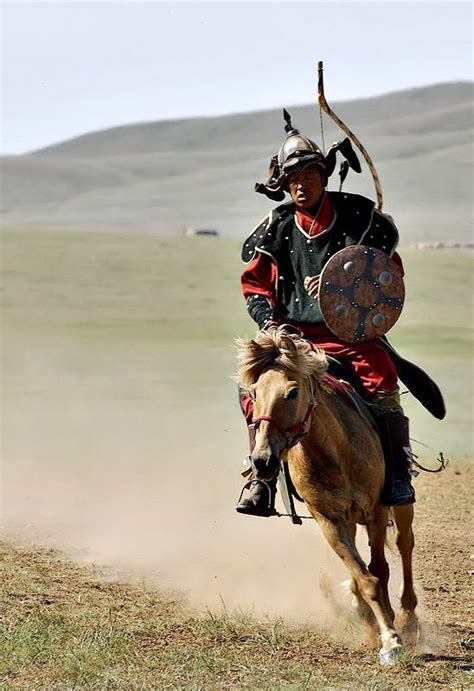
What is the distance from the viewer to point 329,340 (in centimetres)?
827

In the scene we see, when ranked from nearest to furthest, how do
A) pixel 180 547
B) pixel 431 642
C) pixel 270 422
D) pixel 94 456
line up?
1. pixel 270 422
2. pixel 431 642
3. pixel 180 547
4. pixel 94 456

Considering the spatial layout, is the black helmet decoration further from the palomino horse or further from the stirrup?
the stirrup

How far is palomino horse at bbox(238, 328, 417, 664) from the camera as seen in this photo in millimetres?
6902

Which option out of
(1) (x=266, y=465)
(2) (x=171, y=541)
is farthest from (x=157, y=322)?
(1) (x=266, y=465)

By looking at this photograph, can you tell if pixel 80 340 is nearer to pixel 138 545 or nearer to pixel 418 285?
pixel 418 285

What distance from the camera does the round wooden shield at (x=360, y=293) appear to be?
7.97 meters

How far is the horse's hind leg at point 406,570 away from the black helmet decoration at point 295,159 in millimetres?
2054

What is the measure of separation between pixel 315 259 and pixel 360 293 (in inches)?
14.7

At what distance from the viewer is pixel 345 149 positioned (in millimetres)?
8555

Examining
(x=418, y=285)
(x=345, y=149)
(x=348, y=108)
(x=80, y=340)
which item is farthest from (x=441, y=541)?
(x=348, y=108)

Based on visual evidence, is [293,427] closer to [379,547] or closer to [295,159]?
[379,547]

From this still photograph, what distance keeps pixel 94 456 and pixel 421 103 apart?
15328 cm

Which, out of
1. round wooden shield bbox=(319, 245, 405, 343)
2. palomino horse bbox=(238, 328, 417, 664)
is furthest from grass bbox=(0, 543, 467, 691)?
round wooden shield bbox=(319, 245, 405, 343)

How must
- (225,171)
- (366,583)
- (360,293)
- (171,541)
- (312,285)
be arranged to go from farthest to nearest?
(225,171), (171,541), (312,285), (360,293), (366,583)
